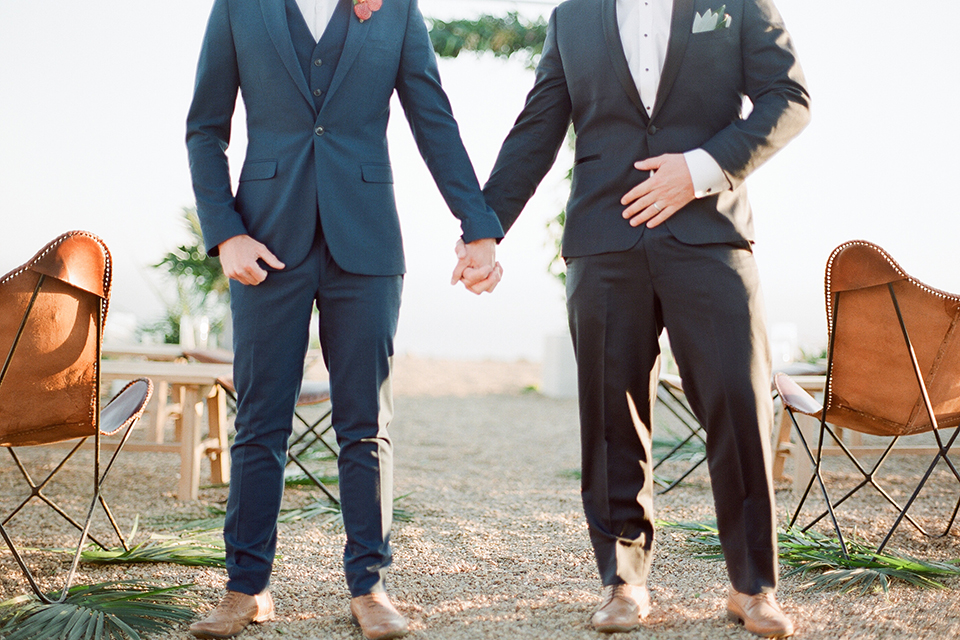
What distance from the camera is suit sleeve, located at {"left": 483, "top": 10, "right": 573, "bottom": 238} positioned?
6.46 ft

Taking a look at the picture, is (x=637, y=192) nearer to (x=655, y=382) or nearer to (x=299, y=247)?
(x=655, y=382)

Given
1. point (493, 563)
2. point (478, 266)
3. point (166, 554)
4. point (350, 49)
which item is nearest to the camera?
point (350, 49)

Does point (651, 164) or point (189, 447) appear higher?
point (651, 164)

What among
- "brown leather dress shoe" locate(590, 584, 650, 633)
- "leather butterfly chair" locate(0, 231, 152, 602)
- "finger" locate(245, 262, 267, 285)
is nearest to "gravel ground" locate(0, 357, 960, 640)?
"brown leather dress shoe" locate(590, 584, 650, 633)

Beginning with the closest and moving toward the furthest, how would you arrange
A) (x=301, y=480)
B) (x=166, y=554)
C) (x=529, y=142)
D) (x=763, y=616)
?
(x=763, y=616) → (x=529, y=142) → (x=166, y=554) → (x=301, y=480)

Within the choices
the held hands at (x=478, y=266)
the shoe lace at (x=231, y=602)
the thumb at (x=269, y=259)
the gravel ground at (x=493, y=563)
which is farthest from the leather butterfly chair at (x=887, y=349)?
the shoe lace at (x=231, y=602)

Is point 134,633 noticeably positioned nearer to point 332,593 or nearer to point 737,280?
point 332,593

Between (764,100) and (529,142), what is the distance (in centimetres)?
58

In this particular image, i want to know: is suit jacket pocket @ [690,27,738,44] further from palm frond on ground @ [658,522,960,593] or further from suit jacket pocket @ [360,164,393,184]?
palm frond on ground @ [658,522,960,593]

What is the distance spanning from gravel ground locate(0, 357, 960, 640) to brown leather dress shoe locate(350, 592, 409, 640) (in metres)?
0.07

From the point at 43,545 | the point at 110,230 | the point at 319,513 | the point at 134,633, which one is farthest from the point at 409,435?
the point at 110,230

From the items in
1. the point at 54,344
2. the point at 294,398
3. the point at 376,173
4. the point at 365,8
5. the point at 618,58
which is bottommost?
the point at 294,398

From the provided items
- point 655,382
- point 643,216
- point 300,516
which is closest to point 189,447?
point 300,516

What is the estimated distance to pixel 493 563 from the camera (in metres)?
2.39
